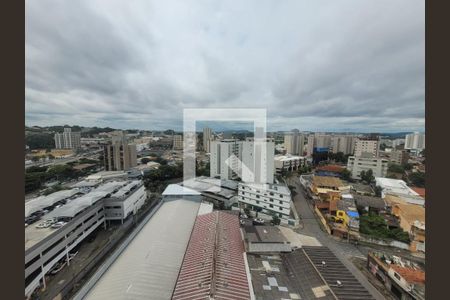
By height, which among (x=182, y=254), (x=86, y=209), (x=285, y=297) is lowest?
(x=285, y=297)

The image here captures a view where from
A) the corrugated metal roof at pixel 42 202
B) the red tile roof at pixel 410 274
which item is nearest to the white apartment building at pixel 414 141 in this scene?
the red tile roof at pixel 410 274

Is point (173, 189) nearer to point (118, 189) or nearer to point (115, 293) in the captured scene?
point (118, 189)

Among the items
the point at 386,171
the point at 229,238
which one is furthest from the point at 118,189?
the point at 386,171

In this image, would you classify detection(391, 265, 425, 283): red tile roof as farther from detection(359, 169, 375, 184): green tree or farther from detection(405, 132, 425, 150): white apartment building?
detection(405, 132, 425, 150): white apartment building

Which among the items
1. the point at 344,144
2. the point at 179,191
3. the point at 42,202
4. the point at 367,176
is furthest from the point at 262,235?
the point at 344,144

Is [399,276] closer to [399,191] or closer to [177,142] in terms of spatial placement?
[399,191]
